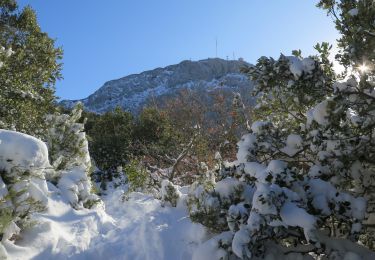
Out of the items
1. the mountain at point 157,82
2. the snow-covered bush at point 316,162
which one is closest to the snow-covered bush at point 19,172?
the snow-covered bush at point 316,162

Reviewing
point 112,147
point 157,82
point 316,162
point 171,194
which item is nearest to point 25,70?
point 171,194

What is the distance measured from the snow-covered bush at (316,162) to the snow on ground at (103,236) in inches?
73.8

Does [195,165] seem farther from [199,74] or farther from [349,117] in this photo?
[199,74]

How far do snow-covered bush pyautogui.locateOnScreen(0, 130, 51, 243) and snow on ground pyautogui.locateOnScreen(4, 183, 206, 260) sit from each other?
0.36 m

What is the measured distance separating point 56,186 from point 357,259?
7.70 m

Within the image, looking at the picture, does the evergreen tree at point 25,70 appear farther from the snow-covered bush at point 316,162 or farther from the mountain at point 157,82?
the mountain at point 157,82

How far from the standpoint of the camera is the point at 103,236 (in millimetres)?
7598

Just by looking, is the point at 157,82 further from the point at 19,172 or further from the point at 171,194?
the point at 19,172

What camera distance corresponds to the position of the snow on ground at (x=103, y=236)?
20.9 ft

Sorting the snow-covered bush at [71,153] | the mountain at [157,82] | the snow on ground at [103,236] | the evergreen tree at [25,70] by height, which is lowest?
the snow on ground at [103,236]

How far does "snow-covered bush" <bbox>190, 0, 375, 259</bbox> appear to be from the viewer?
153 inches

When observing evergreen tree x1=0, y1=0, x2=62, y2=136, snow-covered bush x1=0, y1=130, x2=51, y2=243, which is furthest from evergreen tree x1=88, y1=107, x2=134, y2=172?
snow-covered bush x1=0, y1=130, x2=51, y2=243

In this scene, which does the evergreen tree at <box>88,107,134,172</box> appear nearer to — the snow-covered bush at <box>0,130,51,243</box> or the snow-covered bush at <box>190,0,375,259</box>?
the snow-covered bush at <box>0,130,51,243</box>

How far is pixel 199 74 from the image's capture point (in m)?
116
